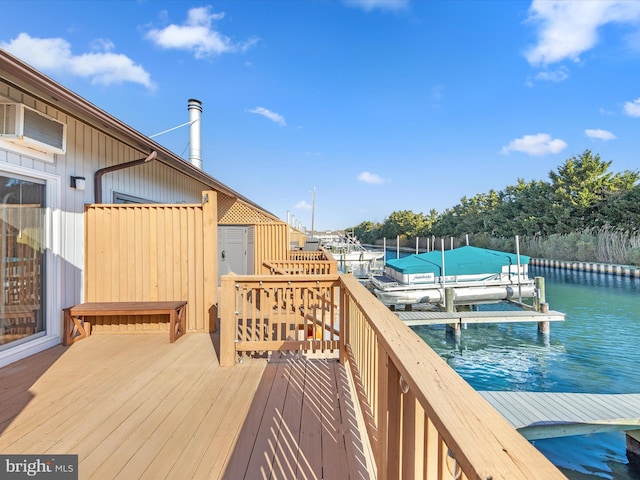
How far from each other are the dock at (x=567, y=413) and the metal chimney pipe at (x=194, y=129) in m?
8.36

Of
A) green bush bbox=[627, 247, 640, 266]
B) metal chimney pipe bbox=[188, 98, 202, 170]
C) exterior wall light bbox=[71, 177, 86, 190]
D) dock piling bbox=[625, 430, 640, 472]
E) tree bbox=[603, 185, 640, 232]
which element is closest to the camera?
exterior wall light bbox=[71, 177, 86, 190]

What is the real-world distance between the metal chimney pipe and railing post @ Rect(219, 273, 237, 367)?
6475 mm

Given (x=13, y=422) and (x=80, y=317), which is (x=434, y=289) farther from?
(x=13, y=422)

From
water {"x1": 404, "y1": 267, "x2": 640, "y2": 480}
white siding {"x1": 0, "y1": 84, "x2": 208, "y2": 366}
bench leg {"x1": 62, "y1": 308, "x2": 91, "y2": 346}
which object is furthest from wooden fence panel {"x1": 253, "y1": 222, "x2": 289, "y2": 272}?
bench leg {"x1": 62, "y1": 308, "x2": 91, "y2": 346}

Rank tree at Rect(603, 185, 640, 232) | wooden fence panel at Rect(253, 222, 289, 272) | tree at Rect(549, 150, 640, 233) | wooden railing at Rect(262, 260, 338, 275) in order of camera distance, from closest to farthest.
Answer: wooden railing at Rect(262, 260, 338, 275)
wooden fence panel at Rect(253, 222, 289, 272)
tree at Rect(603, 185, 640, 232)
tree at Rect(549, 150, 640, 233)

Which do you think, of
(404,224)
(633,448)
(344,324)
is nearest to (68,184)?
(344,324)

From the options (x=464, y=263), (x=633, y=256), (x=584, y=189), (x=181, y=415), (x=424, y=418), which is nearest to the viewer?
(x=424, y=418)

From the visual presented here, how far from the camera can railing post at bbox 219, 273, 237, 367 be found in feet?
10.7

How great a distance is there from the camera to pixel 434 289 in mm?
11078

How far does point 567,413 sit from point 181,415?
449cm

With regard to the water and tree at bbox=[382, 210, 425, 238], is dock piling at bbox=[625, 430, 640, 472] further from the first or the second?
tree at bbox=[382, 210, 425, 238]

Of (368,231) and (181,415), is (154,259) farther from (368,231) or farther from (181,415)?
(368,231)

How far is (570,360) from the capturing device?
25.1 feet

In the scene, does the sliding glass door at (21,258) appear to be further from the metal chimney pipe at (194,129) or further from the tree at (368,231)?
the tree at (368,231)
